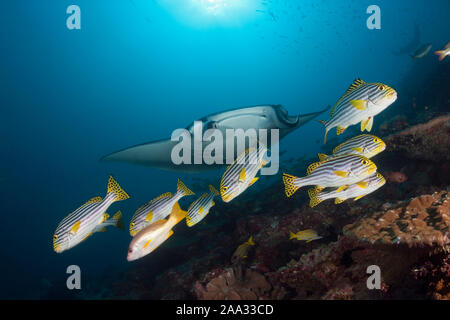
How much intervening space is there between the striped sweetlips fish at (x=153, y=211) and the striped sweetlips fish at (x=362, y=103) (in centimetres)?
249

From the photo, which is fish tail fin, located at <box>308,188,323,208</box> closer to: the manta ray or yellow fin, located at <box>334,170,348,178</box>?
yellow fin, located at <box>334,170,348,178</box>

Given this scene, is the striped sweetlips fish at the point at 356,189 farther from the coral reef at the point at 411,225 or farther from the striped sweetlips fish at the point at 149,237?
the striped sweetlips fish at the point at 149,237

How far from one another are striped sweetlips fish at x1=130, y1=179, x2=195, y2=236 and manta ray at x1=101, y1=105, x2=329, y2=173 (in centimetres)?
211

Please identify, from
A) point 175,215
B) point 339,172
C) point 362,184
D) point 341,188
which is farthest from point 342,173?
point 175,215

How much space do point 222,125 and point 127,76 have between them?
322 feet

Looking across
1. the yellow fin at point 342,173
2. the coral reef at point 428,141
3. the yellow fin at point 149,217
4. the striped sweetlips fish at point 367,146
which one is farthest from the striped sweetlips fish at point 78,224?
the coral reef at point 428,141

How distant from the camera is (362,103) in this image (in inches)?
108

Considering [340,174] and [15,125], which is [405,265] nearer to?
[340,174]

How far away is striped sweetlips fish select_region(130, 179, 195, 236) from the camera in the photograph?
10.1ft

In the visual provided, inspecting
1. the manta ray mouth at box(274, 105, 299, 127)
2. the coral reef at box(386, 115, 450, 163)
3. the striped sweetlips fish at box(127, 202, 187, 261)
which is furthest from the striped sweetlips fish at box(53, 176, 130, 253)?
the coral reef at box(386, 115, 450, 163)

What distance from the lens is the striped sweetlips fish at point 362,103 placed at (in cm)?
267

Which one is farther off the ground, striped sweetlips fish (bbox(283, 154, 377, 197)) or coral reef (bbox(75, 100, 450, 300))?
striped sweetlips fish (bbox(283, 154, 377, 197))

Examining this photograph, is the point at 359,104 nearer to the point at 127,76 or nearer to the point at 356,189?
the point at 356,189
